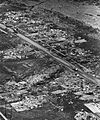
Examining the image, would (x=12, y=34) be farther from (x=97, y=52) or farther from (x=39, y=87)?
(x=39, y=87)

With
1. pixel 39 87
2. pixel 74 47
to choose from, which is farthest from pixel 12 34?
pixel 39 87

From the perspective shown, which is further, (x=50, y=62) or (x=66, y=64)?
(x=50, y=62)

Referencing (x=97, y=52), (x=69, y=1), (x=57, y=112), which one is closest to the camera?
(x=57, y=112)

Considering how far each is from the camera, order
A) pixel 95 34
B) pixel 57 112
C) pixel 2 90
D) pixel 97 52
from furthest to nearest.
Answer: pixel 95 34
pixel 97 52
pixel 2 90
pixel 57 112

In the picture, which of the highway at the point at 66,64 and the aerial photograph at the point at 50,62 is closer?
the aerial photograph at the point at 50,62

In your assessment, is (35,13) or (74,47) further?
(35,13)

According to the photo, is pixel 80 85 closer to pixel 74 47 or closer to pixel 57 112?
pixel 57 112

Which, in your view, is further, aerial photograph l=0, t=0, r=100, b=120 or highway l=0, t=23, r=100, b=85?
highway l=0, t=23, r=100, b=85

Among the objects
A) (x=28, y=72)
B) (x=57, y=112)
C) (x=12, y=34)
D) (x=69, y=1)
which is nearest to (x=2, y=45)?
(x=12, y=34)
